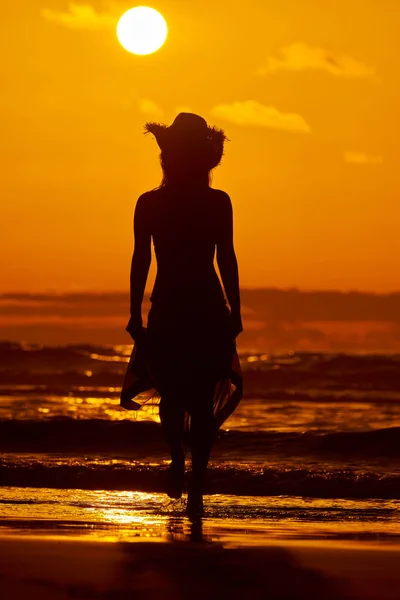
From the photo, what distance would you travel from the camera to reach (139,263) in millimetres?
6656

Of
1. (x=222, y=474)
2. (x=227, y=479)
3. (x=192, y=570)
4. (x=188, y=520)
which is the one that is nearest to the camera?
(x=192, y=570)

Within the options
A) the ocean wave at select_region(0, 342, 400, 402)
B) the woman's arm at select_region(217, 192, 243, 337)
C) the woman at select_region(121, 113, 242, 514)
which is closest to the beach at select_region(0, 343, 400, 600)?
the woman at select_region(121, 113, 242, 514)

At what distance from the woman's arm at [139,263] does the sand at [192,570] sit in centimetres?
163

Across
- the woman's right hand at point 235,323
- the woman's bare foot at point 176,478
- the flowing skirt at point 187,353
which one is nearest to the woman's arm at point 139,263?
the flowing skirt at point 187,353

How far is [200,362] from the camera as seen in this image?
6633 mm

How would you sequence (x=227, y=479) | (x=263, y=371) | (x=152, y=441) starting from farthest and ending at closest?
(x=263, y=371) → (x=152, y=441) → (x=227, y=479)

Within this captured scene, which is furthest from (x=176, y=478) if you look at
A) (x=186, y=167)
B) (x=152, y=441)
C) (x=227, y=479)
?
(x=152, y=441)

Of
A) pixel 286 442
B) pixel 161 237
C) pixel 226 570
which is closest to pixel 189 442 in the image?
pixel 161 237

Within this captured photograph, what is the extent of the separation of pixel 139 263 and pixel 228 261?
0.52 meters

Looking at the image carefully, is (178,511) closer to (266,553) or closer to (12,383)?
(266,553)

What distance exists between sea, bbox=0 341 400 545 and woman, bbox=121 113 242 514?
1.42 ft

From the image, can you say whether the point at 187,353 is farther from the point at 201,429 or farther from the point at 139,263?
the point at 139,263

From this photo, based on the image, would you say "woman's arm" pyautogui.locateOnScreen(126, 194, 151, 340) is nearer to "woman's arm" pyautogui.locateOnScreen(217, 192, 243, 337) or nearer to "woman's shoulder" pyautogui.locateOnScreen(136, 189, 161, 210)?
"woman's shoulder" pyautogui.locateOnScreen(136, 189, 161, 210)

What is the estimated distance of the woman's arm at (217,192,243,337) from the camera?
6613mm
